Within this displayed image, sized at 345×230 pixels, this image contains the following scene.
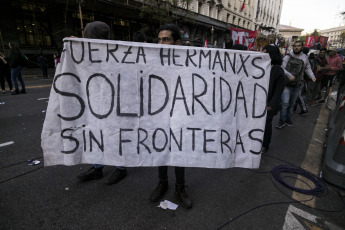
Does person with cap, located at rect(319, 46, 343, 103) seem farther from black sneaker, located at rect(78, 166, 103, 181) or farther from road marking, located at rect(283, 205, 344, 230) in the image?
black sneaker, located at rect(78, 166, 103, 181)

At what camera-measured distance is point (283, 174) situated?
3018 mm

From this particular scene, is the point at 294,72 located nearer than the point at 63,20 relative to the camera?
Yes

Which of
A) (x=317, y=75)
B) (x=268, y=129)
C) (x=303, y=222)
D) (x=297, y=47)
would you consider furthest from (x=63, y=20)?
(x=303, y=222)

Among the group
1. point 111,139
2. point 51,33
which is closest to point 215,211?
point 111,139

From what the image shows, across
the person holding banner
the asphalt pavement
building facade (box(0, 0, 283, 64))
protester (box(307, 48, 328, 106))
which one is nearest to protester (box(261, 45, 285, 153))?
the asphalt pavement

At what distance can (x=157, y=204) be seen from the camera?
2.30 meters

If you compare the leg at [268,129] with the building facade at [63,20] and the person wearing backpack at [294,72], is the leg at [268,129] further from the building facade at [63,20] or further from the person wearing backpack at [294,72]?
the building facade at [63,20]

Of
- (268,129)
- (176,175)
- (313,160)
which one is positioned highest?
(268,129)

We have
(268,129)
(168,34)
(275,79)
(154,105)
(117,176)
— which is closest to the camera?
(154,105)

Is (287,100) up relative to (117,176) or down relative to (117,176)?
up

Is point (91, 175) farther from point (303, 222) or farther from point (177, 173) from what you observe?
point (303, 222)

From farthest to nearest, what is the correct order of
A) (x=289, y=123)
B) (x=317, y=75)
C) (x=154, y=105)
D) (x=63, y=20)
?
(x=63, y=20), (x=317, y=75), (x=289, y=123), (x=154, y=105)

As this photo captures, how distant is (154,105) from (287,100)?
395 cm

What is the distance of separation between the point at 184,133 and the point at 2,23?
1984 cm
